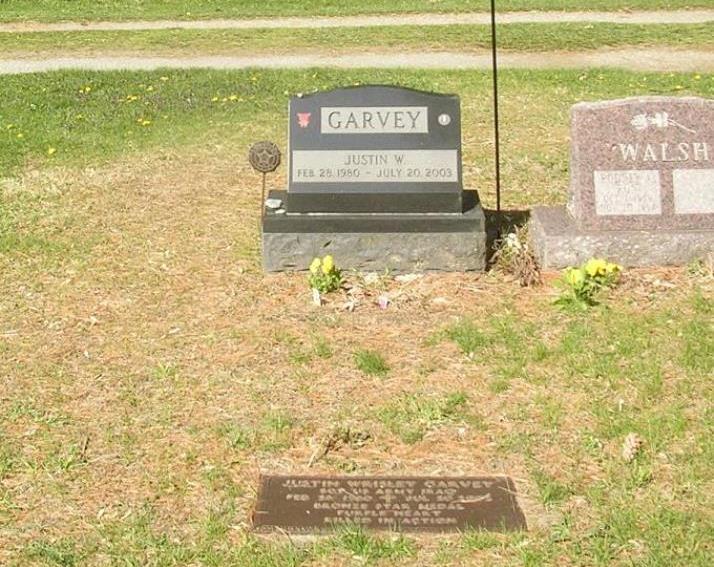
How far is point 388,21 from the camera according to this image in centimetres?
1848

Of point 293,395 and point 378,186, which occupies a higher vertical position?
point 378,186

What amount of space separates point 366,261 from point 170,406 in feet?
6.76

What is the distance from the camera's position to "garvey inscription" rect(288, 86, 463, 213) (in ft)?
22.7

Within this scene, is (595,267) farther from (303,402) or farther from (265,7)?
(265,7)

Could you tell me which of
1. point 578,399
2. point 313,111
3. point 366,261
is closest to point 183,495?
point 578,399

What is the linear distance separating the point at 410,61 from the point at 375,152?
847cm

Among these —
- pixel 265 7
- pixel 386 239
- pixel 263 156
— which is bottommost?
pixel 386 239

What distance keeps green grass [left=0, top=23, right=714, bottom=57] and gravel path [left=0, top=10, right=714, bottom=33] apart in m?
0.77

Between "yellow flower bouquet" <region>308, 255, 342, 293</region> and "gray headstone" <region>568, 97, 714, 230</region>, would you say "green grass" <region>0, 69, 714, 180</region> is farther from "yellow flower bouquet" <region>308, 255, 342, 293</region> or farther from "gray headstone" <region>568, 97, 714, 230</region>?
"yellow flower bouquet" <region>308, 255, 342, 293</region>

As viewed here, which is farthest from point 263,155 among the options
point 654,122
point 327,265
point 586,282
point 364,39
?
point 364,39

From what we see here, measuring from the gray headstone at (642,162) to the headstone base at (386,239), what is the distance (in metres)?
0.78

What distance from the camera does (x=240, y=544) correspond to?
13.9ft

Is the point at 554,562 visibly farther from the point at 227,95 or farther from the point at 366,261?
the point at 227,95

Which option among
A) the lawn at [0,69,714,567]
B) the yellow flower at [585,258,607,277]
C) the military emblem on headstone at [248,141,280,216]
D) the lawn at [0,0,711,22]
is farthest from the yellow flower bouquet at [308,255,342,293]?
the lawn at [0,0,711,22]
